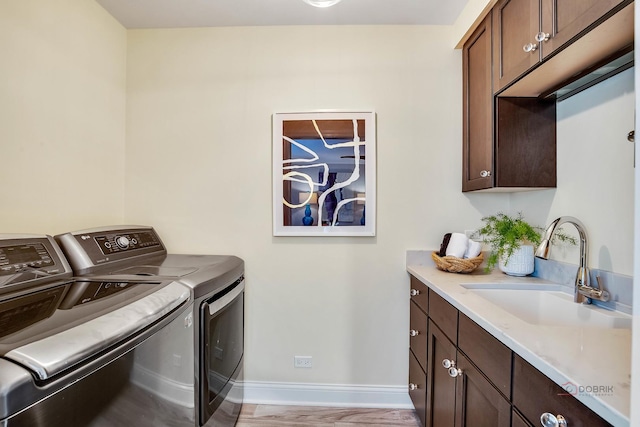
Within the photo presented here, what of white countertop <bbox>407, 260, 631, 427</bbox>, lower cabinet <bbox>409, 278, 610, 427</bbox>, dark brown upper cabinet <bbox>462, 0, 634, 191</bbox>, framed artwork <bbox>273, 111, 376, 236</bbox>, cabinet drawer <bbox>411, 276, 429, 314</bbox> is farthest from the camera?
framed artwork <bbox>273, 111, 376, 236</bbox>

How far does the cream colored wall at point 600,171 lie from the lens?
1188 mm

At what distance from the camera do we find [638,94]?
0.46 m

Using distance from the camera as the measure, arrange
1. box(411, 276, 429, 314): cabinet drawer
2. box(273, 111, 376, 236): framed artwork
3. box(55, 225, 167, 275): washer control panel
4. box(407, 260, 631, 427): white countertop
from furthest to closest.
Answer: box(273, 111, 376, 236): framed artwork
box(411, 276, 429, 314): cabinet drawer
box(55, 225, 167, 275): washer control panel
box(407, 260, 631, 427): white countertop

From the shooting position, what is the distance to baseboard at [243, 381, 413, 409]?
6.46 feet

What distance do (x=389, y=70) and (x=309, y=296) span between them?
1573 mm

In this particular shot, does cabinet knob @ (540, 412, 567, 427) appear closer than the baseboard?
Yes

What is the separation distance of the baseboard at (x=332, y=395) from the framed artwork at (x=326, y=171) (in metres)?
1.01

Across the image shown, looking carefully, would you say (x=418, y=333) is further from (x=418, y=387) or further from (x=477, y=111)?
(x=477, y=111)

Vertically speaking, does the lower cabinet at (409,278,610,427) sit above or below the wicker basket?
below

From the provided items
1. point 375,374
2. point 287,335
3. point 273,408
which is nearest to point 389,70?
point 287,335

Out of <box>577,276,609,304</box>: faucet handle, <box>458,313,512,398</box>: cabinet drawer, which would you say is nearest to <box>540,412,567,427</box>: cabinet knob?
<box>458,313,512,398</box>: cabinet drawer

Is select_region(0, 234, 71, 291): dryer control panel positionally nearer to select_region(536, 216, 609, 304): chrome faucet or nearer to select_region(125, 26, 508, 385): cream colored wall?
A: select_region(125, 26, 508, 385): cream colored wall

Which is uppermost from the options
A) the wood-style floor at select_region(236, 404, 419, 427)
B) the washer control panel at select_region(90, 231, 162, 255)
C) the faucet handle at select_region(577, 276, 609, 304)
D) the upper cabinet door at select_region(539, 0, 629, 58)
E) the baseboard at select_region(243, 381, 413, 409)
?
the upper cabinet door at select_region(539, 0, 629, 58)

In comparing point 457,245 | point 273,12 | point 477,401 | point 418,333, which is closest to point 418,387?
point 418,333
